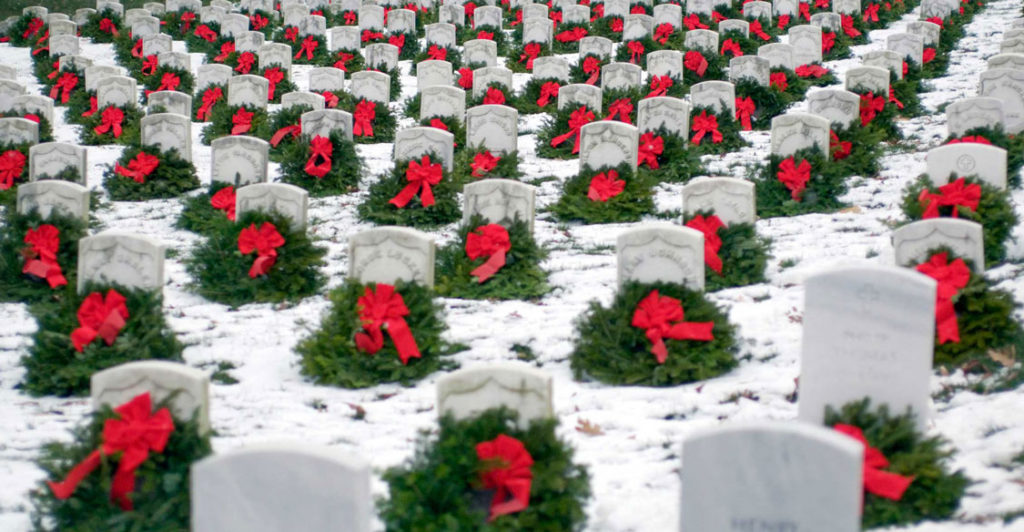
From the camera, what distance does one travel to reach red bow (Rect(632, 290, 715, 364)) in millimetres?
5871

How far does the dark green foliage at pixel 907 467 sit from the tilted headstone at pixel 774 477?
35.0 inches

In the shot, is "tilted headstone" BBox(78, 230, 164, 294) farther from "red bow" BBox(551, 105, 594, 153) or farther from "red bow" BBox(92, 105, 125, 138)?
Result: "red bow" BBox(92, 105, 125, 138)

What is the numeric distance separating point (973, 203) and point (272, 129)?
258 inches

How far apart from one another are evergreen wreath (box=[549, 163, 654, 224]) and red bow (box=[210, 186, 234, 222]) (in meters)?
2.52

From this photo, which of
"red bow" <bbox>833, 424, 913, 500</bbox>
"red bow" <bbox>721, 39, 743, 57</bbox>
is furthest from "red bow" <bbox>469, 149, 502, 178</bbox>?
"red bow" <bbox>833, 424, 913, 500</bbox>

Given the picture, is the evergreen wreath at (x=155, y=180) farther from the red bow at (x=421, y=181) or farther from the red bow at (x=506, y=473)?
the red bow at (x=506, y=473)

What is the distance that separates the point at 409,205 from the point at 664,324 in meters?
3.68

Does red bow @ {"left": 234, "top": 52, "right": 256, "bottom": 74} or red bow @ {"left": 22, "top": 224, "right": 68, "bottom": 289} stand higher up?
red bow @ {"left": 234, "top": 52, "right": 256, "bottom": 74}

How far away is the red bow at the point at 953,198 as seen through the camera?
23.2 ft

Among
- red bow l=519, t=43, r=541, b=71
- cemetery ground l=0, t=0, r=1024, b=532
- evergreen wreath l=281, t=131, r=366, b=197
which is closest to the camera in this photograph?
cemetery ground l=0, t=0, r=1024, b=532

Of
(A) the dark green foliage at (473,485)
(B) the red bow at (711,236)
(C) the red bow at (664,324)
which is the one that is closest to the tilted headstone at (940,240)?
(C) the red bow at (664,324)

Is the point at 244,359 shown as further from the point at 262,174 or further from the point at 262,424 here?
the point at 262,174

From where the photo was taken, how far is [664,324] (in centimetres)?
588

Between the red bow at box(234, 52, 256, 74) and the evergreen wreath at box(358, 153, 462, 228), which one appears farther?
the red bow at box(234, 52, 256, 74)
